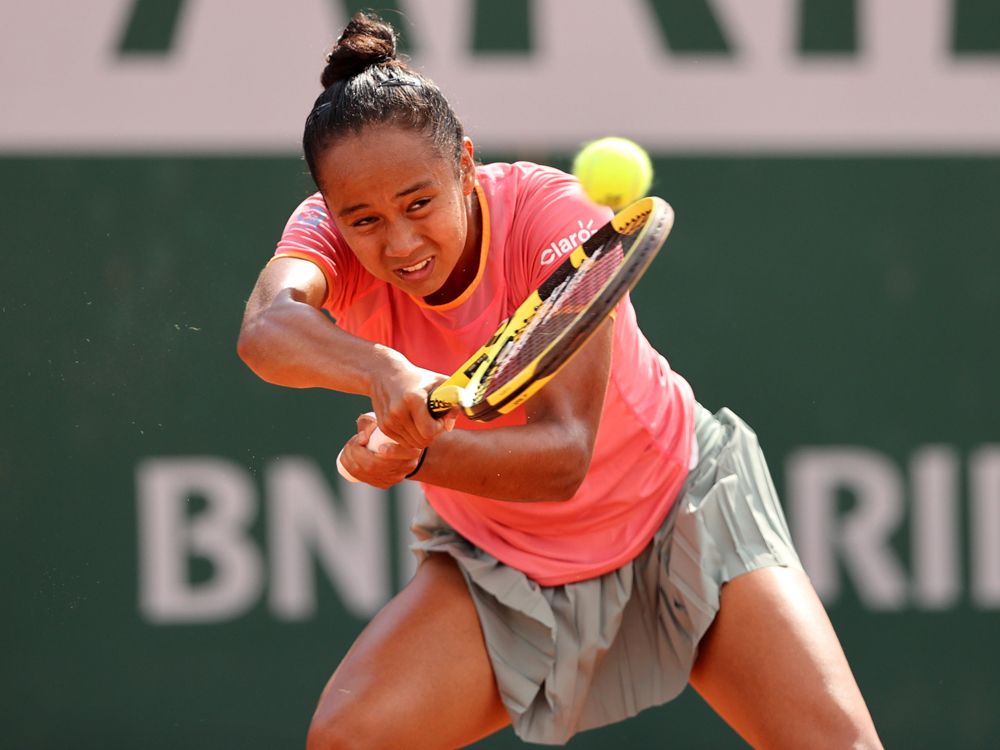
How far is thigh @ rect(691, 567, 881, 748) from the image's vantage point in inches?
90.4

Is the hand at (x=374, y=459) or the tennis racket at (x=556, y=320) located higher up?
the tennis racket at (x=556, y=320)

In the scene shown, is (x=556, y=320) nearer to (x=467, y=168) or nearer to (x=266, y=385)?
(x=467, y=168)

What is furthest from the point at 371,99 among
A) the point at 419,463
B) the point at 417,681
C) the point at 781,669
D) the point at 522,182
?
the point at 781,669

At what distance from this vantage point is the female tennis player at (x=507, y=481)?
2.21 m

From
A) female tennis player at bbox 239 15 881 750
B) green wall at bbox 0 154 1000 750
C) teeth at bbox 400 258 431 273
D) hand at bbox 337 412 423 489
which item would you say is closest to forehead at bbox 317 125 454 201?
female tennis player at bbox 239 15 881 750

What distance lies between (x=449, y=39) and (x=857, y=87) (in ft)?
3.50

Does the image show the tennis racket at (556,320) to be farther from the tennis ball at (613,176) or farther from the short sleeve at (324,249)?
the short sleeve at (324,249)

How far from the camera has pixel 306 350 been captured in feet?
Answer: 7.25

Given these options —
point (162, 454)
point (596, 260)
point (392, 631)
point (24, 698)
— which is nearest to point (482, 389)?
point (596, 260)

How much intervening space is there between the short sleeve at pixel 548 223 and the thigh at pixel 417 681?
1.83 ft

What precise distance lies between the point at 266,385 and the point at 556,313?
183cm

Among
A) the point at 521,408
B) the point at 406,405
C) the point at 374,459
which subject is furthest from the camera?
the point at 521,408

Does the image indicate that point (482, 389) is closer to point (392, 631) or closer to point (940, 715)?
point (392, 631)

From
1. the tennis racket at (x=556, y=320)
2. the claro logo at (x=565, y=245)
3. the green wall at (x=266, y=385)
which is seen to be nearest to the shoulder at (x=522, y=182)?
the claro logo at (x=565, y=245)
